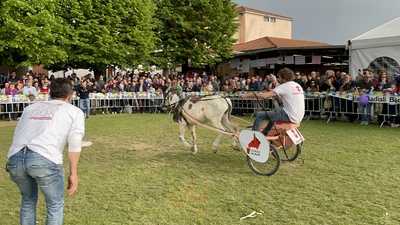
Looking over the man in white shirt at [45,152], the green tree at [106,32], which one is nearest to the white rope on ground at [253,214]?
the man in white shirt at [45,152]

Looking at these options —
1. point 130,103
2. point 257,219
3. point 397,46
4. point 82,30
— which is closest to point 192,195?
point 257,219

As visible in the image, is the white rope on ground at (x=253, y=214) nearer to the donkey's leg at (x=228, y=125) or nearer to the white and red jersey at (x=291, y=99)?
the white and red jersey at (x=291, y=99)

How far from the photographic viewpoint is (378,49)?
19172 mm

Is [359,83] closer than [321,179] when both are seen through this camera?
No

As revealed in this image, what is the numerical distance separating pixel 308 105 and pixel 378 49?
3.67 metres

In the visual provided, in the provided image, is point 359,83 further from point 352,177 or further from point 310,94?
point 352,177

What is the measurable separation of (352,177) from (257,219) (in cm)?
276

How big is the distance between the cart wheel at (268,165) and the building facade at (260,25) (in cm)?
5229

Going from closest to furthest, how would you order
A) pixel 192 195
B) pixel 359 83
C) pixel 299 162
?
pixel 192 195, pixel 299 162, pixel 359 83

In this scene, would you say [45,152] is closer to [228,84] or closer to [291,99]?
[291,99]

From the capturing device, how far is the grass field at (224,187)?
5961 mm

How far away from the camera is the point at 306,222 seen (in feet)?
18.6

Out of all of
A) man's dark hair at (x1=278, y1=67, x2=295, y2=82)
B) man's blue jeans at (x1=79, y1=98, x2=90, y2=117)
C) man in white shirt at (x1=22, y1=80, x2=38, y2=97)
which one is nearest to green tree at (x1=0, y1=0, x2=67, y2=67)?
man in white shirt at (x1=22, y1=80, x2=38, y2=97)

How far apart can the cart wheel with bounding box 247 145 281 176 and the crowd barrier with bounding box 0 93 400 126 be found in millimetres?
2796
